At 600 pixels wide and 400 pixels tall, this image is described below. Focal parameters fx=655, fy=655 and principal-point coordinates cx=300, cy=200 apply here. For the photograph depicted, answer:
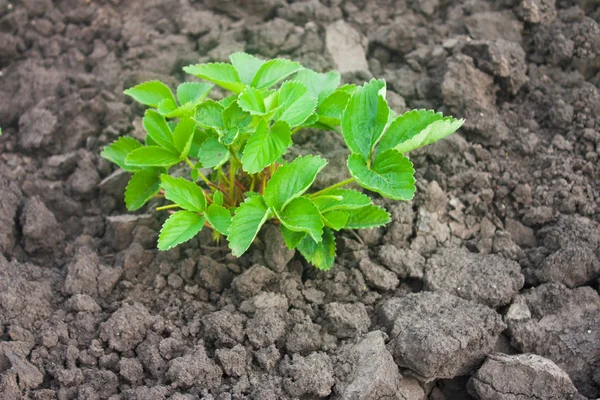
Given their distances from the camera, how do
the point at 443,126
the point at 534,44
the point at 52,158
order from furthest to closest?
1. the point at 534,44
2. the point at 52,158
3. the point at 443,126

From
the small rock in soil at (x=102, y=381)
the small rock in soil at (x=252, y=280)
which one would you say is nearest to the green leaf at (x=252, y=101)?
the small rock in soil at (x=252, y=280)

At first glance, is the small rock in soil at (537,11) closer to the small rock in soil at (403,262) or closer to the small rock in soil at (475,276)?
the small rock in soil at (475,276)

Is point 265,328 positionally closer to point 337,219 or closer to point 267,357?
point 267,357

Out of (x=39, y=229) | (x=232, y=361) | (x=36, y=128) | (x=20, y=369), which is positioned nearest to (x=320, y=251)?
(x=232, y=361)

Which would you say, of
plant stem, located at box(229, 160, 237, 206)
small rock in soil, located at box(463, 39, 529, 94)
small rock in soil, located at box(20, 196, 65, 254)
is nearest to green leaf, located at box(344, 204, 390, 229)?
plant stem, located at box(229, 160, 237, 206)

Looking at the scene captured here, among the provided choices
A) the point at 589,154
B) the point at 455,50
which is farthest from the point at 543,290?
the point at 455,50

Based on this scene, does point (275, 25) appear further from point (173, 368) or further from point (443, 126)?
point (173, 368)

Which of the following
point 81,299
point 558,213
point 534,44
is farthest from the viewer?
point 534,44
